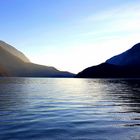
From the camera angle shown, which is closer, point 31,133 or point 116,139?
point 116,139

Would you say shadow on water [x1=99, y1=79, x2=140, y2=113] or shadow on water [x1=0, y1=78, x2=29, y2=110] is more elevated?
shadow on water [x1=0, y1=78, x2=29, y2=110]

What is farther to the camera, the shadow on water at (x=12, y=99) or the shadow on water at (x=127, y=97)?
the shadow on water at (x=127, y=97)

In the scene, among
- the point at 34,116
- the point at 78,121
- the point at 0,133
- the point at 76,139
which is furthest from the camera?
the point at 34,116

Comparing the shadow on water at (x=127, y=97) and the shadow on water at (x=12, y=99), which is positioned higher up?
the shadow on water at (x=12, y=99)

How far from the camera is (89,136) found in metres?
23.3

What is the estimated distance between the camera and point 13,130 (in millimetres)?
25109

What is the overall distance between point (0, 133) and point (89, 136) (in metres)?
7.69

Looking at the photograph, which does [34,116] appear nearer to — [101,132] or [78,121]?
[78,121]

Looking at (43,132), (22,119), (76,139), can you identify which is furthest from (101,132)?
(22,119)

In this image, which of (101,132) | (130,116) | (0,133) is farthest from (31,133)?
(130,116)

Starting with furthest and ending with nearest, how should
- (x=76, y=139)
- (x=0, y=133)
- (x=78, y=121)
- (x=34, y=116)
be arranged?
(x=34, y=116), (x=78, y=121), (x=0, y=133), (x=76, y=139)

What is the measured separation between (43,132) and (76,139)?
3.91 meters

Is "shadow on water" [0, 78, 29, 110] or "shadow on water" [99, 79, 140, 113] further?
"shadow on water" [99, 79, 140, 113]

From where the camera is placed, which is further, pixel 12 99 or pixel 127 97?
pixel 127 97
